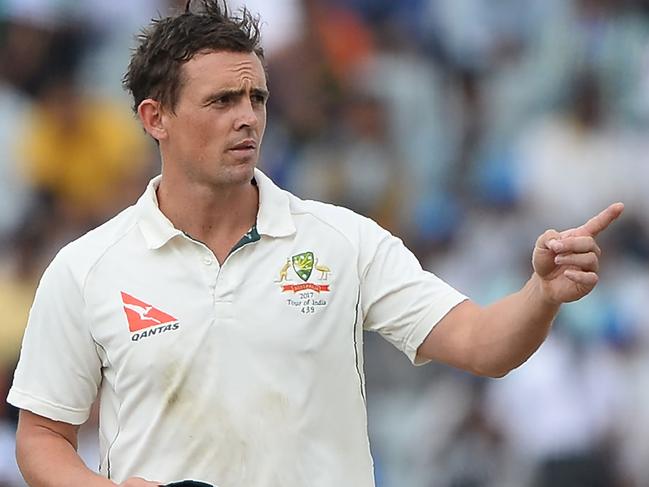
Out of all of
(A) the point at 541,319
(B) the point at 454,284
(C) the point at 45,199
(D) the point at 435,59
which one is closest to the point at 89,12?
(C) the point at 45,199

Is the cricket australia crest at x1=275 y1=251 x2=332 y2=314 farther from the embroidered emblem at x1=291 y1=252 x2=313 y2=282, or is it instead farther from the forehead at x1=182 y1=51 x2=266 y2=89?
the forehead at x1=182 y1=51 x2=266 y2=89

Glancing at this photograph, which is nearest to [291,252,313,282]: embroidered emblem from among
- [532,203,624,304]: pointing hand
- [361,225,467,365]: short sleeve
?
[361,225,467,365]: short sleeve

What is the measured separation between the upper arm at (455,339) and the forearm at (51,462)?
0.87 meters

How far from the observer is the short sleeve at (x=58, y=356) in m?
3.56

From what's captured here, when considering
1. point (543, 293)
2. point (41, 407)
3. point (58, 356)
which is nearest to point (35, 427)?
point (41, 407)

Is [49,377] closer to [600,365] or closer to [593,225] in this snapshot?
[593,225]

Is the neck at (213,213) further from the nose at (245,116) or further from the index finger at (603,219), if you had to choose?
the index finger at (603,219)

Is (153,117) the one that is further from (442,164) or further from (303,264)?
(442,164)

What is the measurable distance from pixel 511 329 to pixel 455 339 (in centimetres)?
19

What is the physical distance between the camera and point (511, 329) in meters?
3.37

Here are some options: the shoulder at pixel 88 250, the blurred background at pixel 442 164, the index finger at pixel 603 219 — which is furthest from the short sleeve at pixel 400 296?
the blurred background at pixel 442 164

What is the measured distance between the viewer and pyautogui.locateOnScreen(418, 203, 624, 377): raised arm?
3.11m

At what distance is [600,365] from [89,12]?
125 inches

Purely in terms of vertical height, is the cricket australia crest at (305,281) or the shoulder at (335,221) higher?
the shoulder at (335,221)
